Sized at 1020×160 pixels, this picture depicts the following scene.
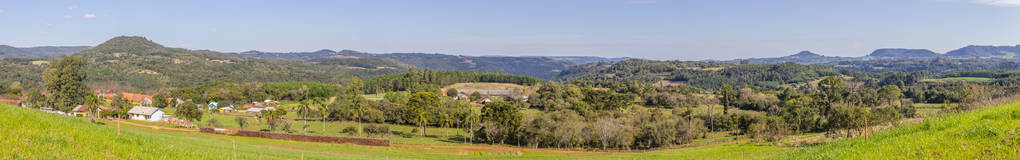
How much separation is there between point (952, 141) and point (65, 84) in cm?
11733

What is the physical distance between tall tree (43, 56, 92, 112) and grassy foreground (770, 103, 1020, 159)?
109m

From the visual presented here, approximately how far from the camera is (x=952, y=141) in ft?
32.1

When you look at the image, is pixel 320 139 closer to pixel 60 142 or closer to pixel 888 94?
pixel 60 142

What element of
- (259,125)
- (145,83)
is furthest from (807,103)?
(145,83)

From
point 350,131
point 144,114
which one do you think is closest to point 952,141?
point 350,131

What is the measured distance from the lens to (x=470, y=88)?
584ft

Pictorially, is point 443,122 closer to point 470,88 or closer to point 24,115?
point 24,115

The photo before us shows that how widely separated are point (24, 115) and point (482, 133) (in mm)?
55031

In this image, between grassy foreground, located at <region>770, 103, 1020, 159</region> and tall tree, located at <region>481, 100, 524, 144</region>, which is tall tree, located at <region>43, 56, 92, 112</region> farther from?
grassy foreground, located at <region>770, 103, 1020, 159</region>

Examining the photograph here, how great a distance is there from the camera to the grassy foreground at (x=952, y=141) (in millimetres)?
9070

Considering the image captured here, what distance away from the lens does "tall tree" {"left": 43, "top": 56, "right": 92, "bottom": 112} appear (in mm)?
85938

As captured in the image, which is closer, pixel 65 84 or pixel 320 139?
pixel 320 139

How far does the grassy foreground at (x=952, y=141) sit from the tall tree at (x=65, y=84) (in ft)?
358

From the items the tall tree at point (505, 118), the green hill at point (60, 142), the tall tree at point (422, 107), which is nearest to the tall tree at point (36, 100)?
the tall tree at point (422, 107)
